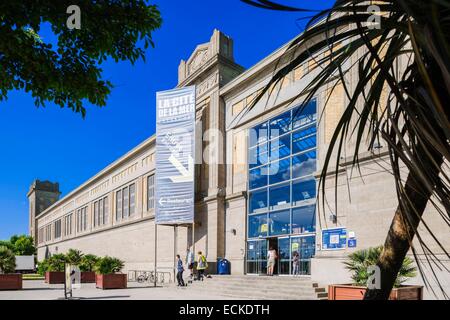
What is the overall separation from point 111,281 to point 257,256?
7640 mm

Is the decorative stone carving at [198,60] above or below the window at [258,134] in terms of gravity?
above

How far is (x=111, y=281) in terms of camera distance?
22.0 metres

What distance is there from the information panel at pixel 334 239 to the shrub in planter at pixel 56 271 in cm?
1876

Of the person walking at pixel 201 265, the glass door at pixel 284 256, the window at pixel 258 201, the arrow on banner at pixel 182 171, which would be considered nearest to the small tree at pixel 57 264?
the arrow on banner at pixel 182 171

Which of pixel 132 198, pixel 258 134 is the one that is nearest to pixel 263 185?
pixel 258 134

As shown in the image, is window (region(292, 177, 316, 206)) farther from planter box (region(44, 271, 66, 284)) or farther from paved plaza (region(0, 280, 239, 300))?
planter box (region(44, 271, 66, 284))

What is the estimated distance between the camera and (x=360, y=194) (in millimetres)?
15922

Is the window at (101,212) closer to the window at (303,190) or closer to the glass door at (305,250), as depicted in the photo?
the window at (303,190)

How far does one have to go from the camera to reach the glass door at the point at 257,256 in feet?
73.4

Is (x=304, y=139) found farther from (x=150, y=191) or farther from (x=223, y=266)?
(x=150, y=191)

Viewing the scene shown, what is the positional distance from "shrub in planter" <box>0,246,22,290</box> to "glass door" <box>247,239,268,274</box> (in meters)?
11.9
